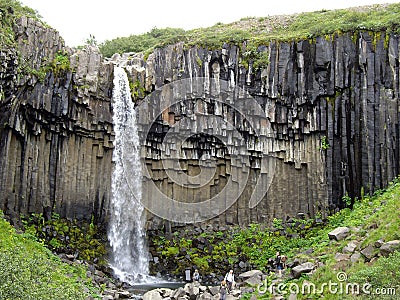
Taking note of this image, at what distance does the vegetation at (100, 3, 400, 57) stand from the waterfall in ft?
13.2

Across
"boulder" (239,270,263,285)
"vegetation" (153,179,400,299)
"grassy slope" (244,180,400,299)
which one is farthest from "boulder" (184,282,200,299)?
"vegetation" (153,179,400,299)

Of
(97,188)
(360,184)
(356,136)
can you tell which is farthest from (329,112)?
(97,188)

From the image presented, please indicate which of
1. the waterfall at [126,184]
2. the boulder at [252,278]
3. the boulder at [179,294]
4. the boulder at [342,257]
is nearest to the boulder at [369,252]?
the boulder at [342,257]

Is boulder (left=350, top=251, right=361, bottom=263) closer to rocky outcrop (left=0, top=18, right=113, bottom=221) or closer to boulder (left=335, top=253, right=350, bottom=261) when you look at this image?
→ boulder (left=335, top=253, right=350, bottom=261)

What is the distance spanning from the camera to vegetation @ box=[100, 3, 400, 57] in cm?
2547

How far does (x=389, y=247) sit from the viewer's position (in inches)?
553

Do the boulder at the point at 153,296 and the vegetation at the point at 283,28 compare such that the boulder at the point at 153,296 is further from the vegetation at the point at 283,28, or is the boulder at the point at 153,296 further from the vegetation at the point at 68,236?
the vegetation at the point at 283,28

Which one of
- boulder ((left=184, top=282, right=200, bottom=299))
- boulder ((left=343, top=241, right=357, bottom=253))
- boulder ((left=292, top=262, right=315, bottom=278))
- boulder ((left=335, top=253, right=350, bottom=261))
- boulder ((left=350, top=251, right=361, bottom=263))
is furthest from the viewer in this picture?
boulder ((left=184, top=282, right=200, bottom=299))

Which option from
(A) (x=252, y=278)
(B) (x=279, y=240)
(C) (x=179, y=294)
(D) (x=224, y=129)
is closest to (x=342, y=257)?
A: (A) (x=252, y=278)

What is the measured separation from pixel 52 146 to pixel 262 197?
10963mm

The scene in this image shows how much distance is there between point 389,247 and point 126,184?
50.1ft

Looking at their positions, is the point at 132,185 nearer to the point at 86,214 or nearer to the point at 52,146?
the point at 86,214

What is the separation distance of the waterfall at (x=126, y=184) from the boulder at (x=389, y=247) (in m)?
13.7

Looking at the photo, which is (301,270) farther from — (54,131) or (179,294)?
(54,131)
